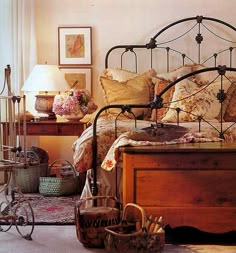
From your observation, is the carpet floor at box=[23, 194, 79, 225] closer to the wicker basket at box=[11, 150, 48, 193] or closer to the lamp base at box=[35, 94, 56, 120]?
the wicker basket at box=[11, 150, 48, 193]

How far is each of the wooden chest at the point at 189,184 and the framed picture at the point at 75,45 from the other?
7.97ft

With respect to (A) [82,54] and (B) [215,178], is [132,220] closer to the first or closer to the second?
(B) [215,178]

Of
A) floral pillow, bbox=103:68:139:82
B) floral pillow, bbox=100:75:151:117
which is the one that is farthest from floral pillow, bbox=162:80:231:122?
floral pillow, bbox=103:68:139:82

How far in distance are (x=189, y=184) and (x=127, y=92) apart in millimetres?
1887

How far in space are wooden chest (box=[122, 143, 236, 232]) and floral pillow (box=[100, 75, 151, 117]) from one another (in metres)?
1.70

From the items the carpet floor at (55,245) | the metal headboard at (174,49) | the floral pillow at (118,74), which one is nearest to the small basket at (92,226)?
the carpet floor at (55,245)

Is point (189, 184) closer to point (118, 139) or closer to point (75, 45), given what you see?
point (118, 139)

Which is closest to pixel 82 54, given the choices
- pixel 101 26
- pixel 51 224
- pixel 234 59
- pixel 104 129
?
A: pixel 101 26

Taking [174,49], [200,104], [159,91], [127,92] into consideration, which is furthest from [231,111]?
[174,49]

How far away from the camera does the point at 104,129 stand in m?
3.58

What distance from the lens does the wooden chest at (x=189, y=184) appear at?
3023mm

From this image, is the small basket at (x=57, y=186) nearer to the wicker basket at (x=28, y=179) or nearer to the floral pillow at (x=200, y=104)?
the wicker basket at (x=28, y=179)

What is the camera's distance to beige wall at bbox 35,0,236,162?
5.21 meters

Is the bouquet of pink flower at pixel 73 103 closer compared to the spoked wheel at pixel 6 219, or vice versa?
the spoked wheel at pixel 6 219
